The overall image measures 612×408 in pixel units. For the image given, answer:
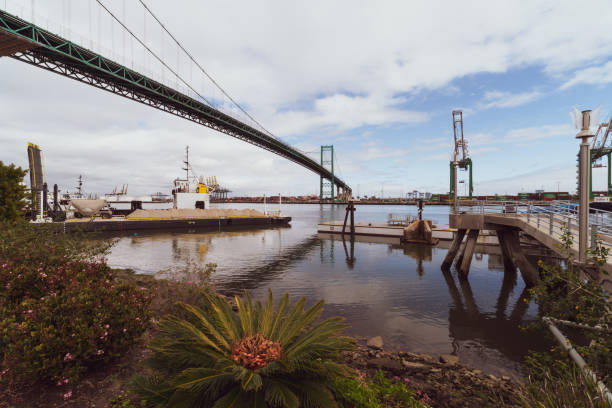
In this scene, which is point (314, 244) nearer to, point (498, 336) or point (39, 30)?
point (498, 336)

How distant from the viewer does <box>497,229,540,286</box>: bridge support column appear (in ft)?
44.1

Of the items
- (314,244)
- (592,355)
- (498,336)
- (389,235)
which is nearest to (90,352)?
(592,355)

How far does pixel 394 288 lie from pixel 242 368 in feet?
41.4

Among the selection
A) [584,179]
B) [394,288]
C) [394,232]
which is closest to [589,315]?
[584,179]

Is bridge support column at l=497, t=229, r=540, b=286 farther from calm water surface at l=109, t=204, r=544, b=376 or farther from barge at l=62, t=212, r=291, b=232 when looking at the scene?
barge at l=62, t=212, r=291, b=232

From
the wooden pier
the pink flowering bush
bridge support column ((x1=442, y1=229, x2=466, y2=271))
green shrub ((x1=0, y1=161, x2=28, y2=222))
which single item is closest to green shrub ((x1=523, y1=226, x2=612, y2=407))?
the pink flowering bush

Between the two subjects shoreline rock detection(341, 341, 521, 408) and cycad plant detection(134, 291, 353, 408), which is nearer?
cycad plant detection(134, 291, 353, 408)

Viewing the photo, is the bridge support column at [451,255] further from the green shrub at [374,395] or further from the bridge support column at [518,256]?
the green shrub at [374,395]

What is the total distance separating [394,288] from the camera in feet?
45.2

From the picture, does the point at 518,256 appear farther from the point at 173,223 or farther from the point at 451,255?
the point at 173,223

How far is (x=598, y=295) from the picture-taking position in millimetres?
4188

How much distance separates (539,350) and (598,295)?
5192 mm

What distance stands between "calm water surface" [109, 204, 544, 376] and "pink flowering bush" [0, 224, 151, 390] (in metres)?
6.84

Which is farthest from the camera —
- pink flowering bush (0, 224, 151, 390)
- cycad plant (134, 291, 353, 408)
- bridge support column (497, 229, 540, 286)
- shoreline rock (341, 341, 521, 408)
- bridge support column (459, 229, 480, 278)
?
bridge support column (459, 229, 480, 278)
